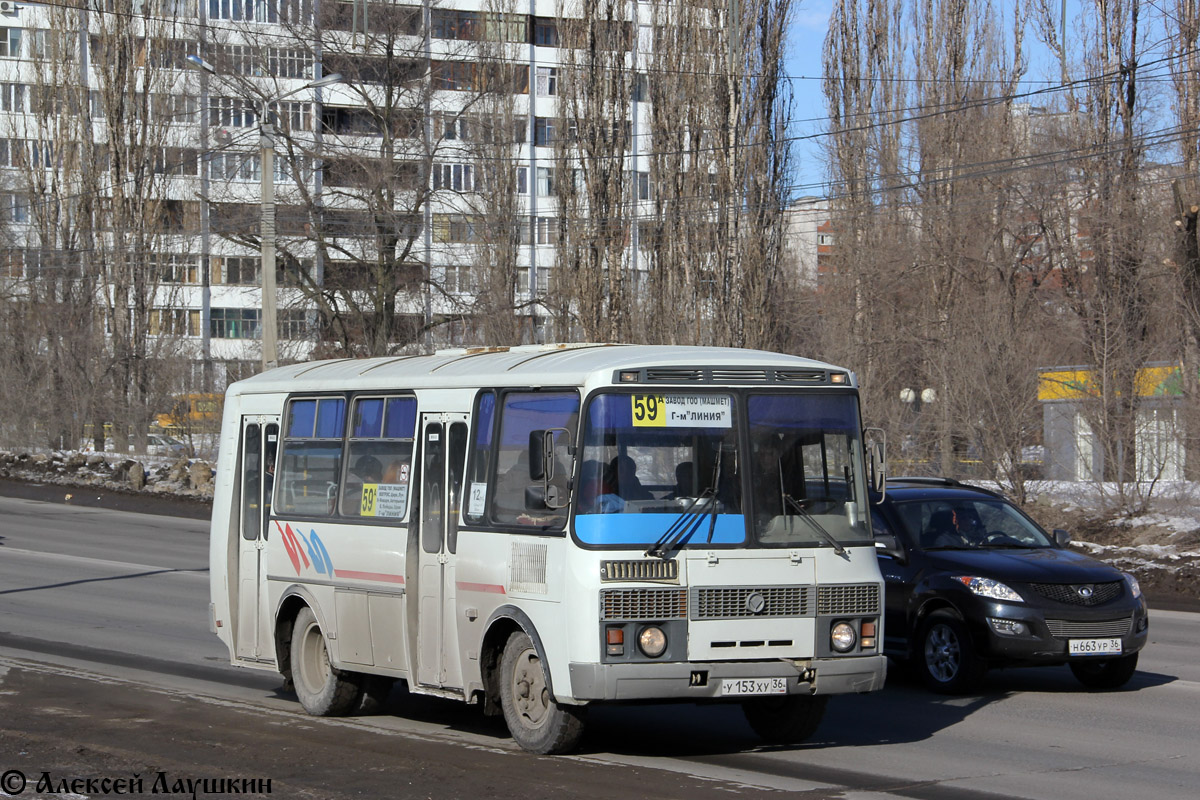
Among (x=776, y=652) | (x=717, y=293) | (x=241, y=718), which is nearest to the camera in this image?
(x=776, y=652)

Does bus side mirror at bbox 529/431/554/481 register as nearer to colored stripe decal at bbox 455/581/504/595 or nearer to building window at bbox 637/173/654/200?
colored stripe decal at bbox 455/581/504/595

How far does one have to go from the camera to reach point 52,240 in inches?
2020

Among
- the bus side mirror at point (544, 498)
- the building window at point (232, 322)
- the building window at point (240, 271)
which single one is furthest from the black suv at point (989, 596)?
the building window at point (232, 322)

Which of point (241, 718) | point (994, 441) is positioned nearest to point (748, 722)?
point (241, 718)

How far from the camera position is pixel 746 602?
832 cm

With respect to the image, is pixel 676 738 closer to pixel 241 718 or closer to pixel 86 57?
pixel 241 718

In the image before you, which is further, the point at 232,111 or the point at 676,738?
the point at 232,111

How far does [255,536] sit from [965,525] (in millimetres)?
5871

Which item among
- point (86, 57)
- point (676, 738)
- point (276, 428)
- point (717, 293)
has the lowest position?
point (676, 738)

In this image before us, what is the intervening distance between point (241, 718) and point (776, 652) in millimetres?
3998

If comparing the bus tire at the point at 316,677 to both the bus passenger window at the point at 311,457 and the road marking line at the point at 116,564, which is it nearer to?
the bus passenger window at the point at 311,457

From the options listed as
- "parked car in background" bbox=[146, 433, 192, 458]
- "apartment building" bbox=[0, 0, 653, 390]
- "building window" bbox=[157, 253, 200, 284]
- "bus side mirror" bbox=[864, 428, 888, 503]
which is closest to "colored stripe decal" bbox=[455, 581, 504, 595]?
"bus side mirror" bbox=[864, 428, 888, 503]

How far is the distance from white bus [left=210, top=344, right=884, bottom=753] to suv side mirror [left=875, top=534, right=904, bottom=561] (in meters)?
2.95

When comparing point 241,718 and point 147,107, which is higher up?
point 147,107
